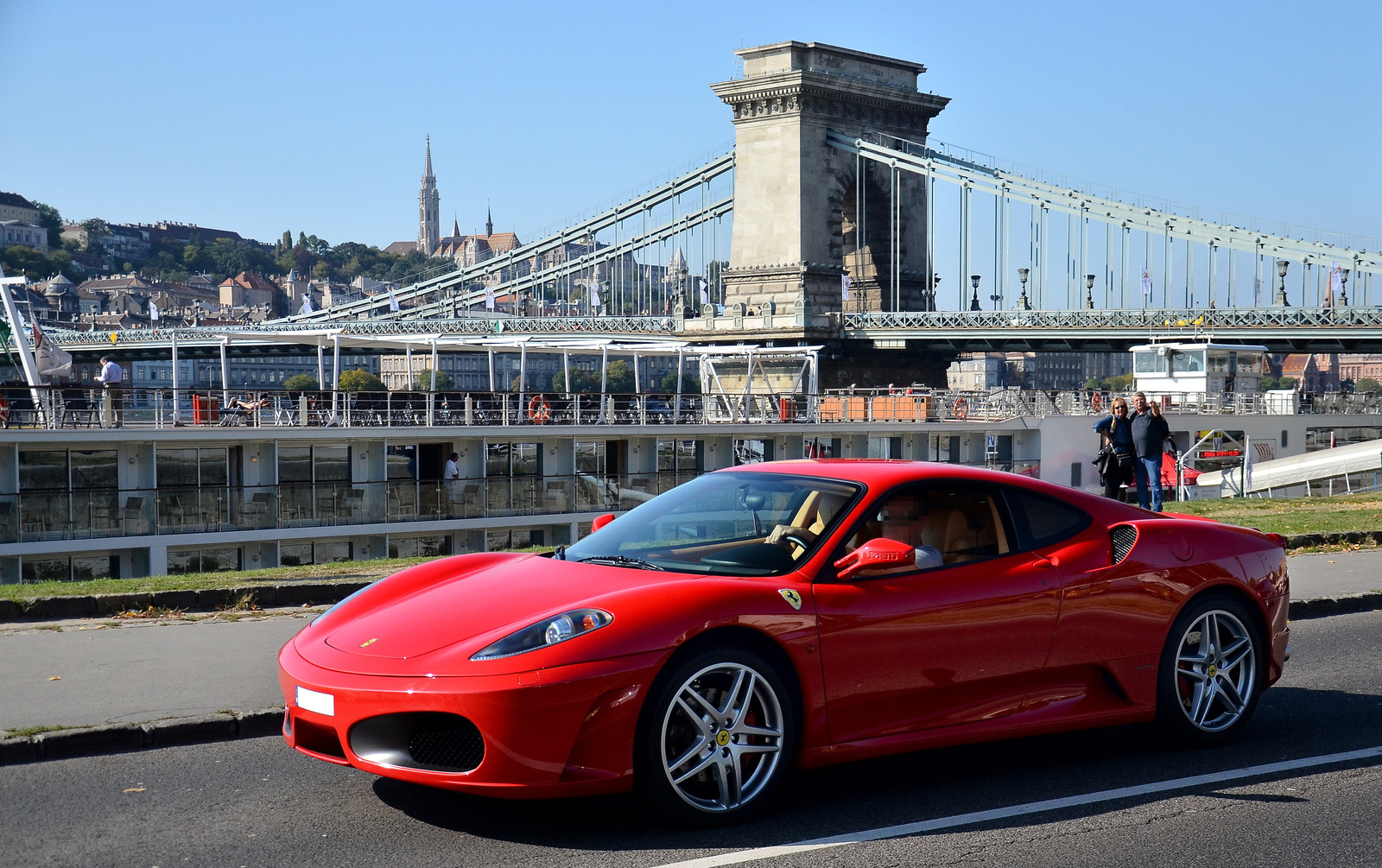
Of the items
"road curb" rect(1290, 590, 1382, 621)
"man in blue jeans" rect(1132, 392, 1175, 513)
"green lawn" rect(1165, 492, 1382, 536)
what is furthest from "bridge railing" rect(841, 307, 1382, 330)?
"road curb" rect(1290, 590, 1382, 621)

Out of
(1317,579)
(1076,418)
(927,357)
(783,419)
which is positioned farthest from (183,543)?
(927,357)

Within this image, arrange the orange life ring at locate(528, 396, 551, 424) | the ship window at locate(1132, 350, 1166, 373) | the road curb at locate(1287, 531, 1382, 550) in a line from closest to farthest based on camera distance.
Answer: the road curb at locate(1287, 531, 1382, 550) < the orange life ring at locate(528, 396, 551, 424) < the ship window at locate(1132, 350, 1166, 373)

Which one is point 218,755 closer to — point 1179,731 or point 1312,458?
point 1179,731

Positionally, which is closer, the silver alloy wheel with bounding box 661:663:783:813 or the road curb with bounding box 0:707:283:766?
the silver alloy wheel with bounding box 661:663:783:813

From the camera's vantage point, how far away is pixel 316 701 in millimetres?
4719

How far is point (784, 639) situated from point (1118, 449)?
11.2m

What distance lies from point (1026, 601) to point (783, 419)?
3004 cm

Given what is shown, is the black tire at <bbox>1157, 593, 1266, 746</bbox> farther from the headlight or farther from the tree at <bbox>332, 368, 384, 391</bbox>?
the tree at <bbox>332, 368, 384, 391</bbox>

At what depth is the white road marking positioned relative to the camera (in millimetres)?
4371

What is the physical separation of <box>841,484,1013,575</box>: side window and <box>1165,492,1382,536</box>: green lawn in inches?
306

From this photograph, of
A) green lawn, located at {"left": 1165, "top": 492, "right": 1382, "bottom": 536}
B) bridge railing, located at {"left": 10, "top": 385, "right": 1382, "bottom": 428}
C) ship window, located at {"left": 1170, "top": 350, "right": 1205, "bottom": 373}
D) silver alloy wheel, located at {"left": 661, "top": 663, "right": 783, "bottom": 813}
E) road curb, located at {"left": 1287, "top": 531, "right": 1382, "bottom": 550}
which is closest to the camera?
silver alloy wheel, located at {"left": 661, "top": 663, "right": 783, "bottom": 813}

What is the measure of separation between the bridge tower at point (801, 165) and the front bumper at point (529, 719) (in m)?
58.9

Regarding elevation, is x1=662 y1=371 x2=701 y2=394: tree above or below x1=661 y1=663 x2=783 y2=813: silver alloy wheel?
above

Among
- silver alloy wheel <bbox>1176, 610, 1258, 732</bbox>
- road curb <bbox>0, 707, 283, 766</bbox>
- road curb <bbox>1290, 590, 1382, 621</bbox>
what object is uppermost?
silver alloy wheel <bbox>1176, 610, 1258, 732</bbox>
